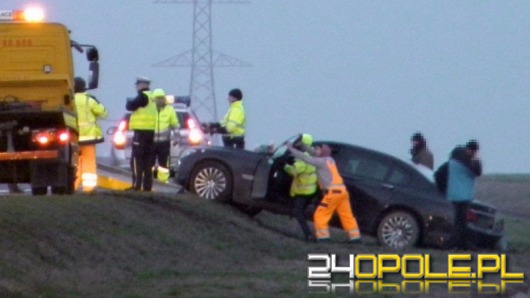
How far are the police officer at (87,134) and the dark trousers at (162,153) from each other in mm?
1026

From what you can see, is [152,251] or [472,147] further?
[472,147]

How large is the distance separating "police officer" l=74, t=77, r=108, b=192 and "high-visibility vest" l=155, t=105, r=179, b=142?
994 millimetres

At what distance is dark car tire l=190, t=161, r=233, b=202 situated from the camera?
82.4 feet

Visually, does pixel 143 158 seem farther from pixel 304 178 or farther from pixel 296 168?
pixel 304 178

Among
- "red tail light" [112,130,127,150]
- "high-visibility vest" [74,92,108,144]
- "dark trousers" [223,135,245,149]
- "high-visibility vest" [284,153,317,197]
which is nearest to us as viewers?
"high-visibility vest" [284,153,317,197]

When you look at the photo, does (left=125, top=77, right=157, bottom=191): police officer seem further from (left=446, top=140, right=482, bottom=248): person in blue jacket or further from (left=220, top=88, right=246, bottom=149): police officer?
(left=446, top=140, right=482, bottom=248): person in blue jacket

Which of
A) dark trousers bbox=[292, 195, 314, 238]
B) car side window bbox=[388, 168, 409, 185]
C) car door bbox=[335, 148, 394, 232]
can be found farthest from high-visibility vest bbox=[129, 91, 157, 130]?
car side window bbox=[388, 168, 409, 185]

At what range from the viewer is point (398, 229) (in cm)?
2520

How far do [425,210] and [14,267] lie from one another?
10.8 meters

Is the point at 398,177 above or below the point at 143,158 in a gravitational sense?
below

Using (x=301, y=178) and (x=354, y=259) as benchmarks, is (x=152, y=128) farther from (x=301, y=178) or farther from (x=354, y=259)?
(x=354, y=259)

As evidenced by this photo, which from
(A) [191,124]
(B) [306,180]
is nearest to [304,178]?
(B) [306,180]

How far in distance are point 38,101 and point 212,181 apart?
12.1 feet

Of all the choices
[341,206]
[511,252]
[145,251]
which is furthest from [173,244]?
[511,252]
